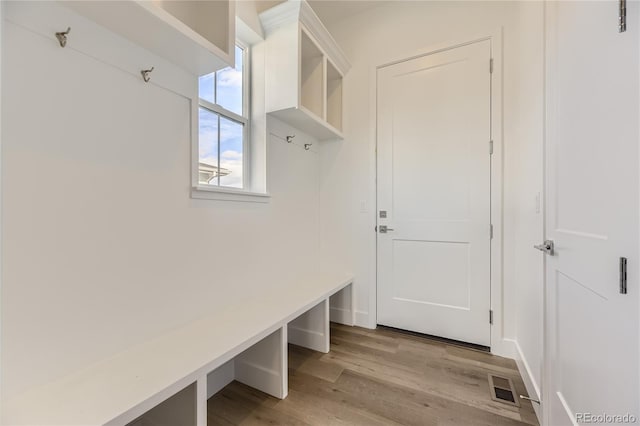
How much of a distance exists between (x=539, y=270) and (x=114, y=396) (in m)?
1.93

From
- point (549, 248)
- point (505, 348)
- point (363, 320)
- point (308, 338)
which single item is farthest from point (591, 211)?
point (363, 320)

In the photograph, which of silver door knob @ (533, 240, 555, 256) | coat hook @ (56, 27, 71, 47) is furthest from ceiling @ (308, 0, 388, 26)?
silver door knob @ (533, 240, 555, 256)

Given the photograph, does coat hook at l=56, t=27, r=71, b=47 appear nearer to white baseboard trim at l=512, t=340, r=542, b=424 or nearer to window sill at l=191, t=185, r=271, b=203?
window sill at l=191, t=185, r=271, b=203

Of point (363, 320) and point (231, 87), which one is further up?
point (231, 87)

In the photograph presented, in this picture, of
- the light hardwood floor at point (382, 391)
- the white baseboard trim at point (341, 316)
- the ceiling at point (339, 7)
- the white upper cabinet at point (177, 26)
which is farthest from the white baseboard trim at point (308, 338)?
the ceiling at point (339, 7)

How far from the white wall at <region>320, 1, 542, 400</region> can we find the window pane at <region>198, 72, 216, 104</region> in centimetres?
127

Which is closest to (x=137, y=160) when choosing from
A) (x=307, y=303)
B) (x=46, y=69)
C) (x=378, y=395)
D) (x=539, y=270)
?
(x=46, y=69)

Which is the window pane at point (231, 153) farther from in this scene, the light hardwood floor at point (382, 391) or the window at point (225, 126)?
the light hardwood floor at point (382, 391)

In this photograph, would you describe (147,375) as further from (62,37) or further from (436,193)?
(436,193)

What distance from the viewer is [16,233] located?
35.2 inches

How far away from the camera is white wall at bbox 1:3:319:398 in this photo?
900 mm

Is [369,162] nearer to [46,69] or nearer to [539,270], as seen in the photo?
[539,270]

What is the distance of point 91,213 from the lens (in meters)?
1.07

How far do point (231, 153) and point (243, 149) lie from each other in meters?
0.13
